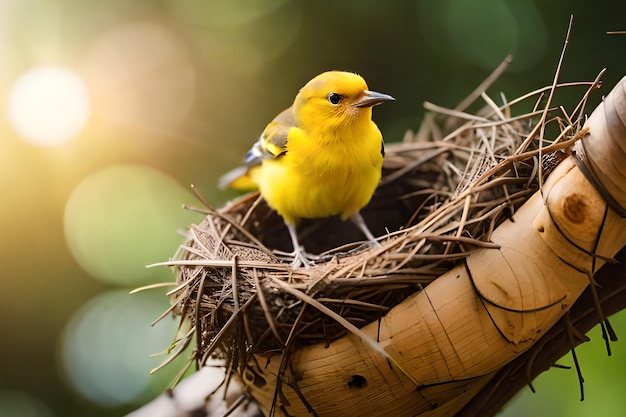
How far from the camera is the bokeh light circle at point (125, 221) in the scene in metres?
2.37

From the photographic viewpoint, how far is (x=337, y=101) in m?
1.58

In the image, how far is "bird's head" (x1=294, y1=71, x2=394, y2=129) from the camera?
5.09 ft

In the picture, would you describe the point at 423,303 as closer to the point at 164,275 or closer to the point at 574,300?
the point at 574,300

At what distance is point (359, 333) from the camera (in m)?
1.05

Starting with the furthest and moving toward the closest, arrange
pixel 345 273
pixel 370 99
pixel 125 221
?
pixel 125 221 < pixel 370 99 < pixel 345 273

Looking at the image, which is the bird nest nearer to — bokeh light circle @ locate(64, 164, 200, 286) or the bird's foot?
the bird's foot

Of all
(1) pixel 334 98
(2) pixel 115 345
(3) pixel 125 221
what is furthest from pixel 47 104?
(1) pixel 334 98

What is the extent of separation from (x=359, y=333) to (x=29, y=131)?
1.62 metres

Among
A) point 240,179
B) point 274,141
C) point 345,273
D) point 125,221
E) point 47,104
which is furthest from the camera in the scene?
point 125,221

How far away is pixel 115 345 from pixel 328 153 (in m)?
1.23

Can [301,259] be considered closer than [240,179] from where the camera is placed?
Yes

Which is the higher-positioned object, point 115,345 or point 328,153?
point 328,153

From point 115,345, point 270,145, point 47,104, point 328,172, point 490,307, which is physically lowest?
point 115,345

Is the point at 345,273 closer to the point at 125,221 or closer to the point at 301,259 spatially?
the point at 301,259
